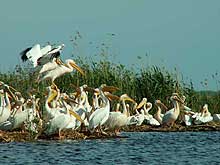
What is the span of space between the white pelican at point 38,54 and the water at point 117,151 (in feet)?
8.27

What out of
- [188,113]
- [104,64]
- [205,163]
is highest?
[104,64]

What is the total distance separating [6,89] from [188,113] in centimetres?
578

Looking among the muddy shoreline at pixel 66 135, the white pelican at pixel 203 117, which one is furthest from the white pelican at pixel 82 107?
the white pelican at pixel 203 117

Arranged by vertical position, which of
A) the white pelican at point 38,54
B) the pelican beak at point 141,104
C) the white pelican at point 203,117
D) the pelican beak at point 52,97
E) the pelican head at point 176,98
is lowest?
the white pelican at point 203,117

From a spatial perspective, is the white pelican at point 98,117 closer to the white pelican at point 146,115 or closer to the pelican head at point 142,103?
the white pelican at point 146,115

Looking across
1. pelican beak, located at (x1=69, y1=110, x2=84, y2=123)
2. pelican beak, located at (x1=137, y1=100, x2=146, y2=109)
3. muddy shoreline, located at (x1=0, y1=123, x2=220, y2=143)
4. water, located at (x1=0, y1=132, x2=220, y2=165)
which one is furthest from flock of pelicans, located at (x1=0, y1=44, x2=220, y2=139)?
pelican beak, located at (x1=137, y1=100, x2=146, y2=109)

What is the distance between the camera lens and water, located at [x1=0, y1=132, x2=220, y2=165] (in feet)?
50.7

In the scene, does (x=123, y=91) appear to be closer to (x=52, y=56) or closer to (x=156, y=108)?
(x=156, y=108)

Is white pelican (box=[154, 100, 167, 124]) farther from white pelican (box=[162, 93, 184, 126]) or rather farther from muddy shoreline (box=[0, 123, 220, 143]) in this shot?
muddy shoreline (box=[0, 123, 220, 143])

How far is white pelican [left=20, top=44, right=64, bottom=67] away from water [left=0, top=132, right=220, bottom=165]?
99.2 inches

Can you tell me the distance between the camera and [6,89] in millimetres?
21234

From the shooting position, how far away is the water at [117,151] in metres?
15.5

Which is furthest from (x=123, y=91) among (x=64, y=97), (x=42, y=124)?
(x=42, y=124)

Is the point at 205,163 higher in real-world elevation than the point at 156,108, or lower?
lower
